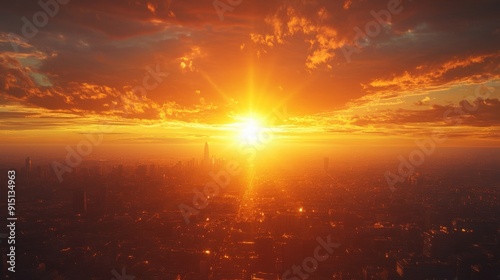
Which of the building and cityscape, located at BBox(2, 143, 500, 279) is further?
the building

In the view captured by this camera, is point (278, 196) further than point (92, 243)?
Yes

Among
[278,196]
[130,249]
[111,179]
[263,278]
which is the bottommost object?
[263,278]

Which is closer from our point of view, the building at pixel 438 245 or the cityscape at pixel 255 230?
the cityscape at pixel 255 230

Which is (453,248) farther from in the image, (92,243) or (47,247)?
(47,247)

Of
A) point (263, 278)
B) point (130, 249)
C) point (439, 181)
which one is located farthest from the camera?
point (439, 181)

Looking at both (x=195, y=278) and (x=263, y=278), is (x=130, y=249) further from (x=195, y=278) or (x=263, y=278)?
(x=263, y=278)

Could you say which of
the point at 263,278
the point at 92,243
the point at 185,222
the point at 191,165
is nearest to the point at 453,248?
the point at 263,278

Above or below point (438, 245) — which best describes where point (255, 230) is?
above

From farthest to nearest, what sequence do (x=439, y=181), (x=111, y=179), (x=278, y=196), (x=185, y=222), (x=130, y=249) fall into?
(x=439, y=181) → (x=111, y=179) → (x=278, y=196) → (x=185, y=222) → (x=130, y=249)

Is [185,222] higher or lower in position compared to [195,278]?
higher

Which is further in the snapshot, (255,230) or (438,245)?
(255,230)
